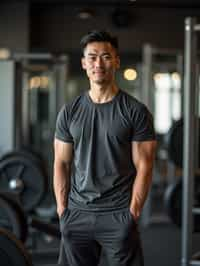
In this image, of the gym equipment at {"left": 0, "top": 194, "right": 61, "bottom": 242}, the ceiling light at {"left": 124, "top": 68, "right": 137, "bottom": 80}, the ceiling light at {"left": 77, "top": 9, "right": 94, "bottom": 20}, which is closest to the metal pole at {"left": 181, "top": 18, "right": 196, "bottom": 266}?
the gym equipment at {"left": 0, "top": 194, "right": 61, "bottom": 242}

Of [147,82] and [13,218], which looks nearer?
[13,218]

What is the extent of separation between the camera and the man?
1.79m

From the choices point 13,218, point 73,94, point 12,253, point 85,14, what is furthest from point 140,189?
point 73,94

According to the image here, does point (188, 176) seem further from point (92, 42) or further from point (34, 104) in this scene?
point (34, 104)

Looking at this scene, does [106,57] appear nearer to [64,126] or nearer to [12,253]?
[64,126]

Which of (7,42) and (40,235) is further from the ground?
(7,42)

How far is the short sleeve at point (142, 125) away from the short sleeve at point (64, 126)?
23cm

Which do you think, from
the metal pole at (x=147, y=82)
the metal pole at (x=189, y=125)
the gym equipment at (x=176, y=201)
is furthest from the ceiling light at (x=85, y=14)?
the metal pole at (x=189, y=125)

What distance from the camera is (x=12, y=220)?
10.3 ft

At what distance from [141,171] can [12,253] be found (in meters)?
0.65

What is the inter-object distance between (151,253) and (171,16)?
414 cm

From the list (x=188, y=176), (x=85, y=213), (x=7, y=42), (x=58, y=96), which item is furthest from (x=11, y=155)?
(x=7, y=42)

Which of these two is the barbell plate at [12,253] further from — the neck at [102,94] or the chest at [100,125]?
the neck at [102,94]

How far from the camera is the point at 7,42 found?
6945 mm
